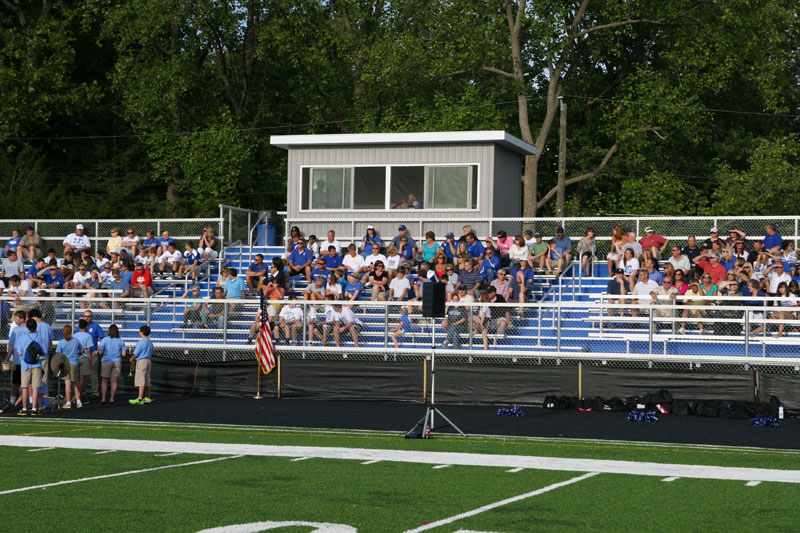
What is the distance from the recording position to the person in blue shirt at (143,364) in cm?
2102

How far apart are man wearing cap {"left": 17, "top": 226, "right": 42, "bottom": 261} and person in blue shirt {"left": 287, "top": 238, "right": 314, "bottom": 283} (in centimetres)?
745

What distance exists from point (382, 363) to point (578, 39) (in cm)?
2614

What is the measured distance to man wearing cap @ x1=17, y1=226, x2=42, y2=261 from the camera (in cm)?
2866

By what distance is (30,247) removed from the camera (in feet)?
94.1

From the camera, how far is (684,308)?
785 inches

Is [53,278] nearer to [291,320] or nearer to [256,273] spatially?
[256,273]

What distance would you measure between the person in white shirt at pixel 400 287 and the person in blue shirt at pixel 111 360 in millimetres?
5715

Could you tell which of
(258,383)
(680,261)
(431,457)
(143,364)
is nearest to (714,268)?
(680,261)

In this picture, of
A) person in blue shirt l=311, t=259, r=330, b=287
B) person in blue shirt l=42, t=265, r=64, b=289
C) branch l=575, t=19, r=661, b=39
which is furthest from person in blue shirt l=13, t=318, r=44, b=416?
branch l=575, t=19, r=661, b=39

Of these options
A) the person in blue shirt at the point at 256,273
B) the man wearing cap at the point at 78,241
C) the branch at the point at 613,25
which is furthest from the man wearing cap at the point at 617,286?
the branch at the point at 613,25

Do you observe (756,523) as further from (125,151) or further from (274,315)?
(125,151)

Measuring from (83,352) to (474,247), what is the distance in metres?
8.85

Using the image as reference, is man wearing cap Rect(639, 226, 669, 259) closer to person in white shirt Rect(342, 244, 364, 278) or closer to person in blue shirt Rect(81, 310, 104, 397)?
person in white shirt Rect(342, 244, 364, 278)

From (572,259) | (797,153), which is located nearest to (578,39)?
(797,153)
